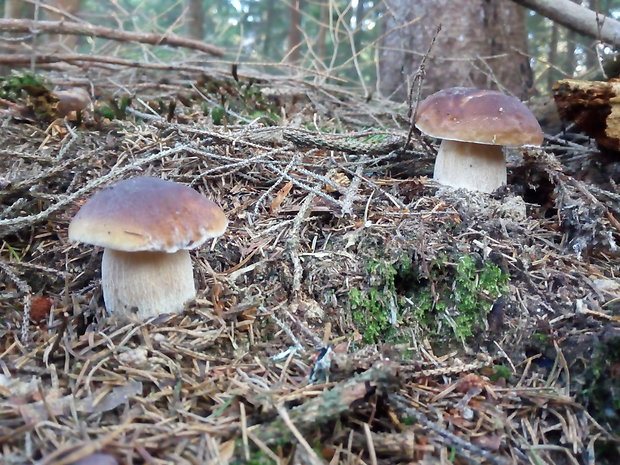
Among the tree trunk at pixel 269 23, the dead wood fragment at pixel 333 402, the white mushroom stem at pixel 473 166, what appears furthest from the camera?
the tree trunk at pixel 269 23

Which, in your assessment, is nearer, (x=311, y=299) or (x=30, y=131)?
(x=311, y=299)

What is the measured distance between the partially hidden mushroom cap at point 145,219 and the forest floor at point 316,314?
1.27 ft

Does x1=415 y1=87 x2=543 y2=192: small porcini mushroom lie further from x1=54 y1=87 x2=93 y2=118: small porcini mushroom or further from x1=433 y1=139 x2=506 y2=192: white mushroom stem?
x1=54 y1=87 x2=93 y2=118: small porcini mushroom

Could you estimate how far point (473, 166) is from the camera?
2748 millimetres

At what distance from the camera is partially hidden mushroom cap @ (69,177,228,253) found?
1592 mm

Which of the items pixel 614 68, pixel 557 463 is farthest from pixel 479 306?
pixel 614 68

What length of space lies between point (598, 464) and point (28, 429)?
1.91m

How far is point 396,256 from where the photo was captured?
85.3 inches

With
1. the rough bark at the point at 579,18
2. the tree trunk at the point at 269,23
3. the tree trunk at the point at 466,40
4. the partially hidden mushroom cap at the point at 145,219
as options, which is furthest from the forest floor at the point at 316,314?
the tree trunk at the point at 269,23

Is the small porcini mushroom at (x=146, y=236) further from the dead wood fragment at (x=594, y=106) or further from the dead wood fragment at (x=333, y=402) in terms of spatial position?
the dead wood fragment at (x=594, y=106)

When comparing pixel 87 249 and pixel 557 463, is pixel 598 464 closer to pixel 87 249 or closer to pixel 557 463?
pixel 557 463

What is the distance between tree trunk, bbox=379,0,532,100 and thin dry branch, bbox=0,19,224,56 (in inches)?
92.7

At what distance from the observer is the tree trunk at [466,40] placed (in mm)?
5125

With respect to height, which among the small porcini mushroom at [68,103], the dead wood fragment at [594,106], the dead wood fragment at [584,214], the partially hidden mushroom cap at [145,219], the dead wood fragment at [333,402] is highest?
the dead wood fragment at [594,106]
